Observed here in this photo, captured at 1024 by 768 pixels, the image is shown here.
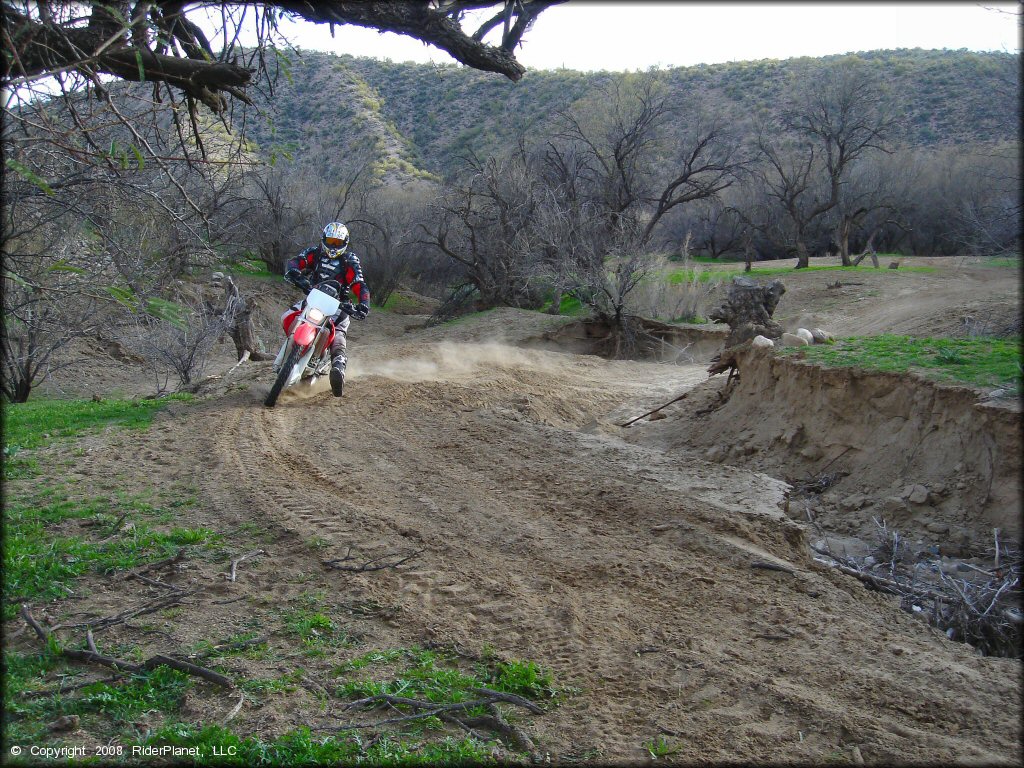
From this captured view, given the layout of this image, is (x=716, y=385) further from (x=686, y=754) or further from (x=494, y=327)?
(x=494, y=327)

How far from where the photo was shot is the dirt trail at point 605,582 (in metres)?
3.61

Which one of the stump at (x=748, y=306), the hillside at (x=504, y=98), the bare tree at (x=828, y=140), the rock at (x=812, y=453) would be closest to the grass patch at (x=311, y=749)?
the rock at (x=812, y=453)

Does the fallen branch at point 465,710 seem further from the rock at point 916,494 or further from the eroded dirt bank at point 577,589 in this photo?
the rock at point 916,494

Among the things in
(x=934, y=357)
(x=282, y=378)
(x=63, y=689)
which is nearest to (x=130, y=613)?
(x=63, y=689)

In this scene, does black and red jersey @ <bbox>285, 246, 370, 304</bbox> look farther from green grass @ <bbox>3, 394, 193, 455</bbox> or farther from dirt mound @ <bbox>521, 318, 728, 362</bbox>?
dirt mound @ <bbox>521, 318, 728, 362</bbox>

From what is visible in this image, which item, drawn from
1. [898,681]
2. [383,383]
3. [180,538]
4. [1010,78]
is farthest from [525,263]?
[898,681]

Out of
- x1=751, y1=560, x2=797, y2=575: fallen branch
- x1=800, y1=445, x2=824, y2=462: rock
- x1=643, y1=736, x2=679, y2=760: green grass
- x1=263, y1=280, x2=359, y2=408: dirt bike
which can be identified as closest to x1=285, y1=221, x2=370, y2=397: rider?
x1=263, y1=280, x2=359, y2=408: dirt bike

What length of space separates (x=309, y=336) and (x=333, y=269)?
136 cm

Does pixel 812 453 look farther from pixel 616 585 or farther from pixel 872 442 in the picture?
pixel 616 585

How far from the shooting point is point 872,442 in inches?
300

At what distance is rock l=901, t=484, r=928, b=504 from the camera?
6.54 m

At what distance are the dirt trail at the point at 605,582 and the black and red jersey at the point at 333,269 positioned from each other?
1979 mm

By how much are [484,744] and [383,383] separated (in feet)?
27.2

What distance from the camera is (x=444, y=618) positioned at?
456cm
